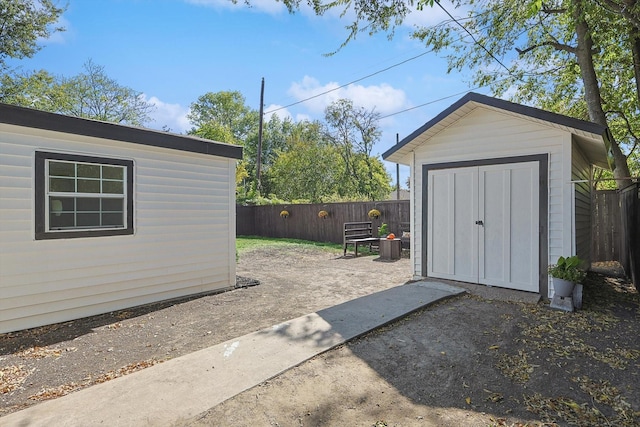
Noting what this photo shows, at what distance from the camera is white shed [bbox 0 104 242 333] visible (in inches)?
149

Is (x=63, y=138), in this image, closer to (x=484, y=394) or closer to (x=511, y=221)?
(x=484, y=394)

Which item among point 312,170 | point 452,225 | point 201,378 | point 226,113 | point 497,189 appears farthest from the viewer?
point 226,113

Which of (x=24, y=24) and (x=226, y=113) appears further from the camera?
(x=226, y=113)

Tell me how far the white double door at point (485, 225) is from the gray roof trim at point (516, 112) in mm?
677

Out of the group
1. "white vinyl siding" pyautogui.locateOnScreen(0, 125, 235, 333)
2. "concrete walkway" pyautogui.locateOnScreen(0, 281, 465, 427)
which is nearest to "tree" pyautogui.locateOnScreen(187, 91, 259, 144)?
"white vinyl siding" pyautogui.locateOnScreen(0, 125, 235, 333)

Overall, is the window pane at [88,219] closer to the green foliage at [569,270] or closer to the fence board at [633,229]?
Result: the green foliage at [569,270]

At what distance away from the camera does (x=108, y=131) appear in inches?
172

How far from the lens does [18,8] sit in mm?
14016

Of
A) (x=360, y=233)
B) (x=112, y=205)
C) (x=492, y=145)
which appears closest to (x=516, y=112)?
(x=492, y=145)

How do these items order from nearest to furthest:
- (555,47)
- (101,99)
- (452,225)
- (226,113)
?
(452,225), (555,47), (101,99), (226,113)

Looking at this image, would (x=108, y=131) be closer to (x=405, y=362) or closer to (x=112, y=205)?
(x=112, y=205)

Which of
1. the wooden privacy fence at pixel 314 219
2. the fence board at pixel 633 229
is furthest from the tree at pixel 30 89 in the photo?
the fence board at pixel 633 229

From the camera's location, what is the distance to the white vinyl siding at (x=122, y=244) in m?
3.77

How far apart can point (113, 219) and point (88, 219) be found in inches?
11.2
